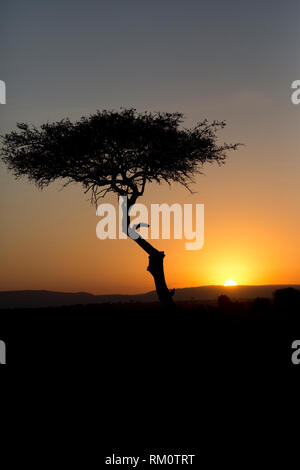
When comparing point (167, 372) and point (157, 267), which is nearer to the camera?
point (167, 372)

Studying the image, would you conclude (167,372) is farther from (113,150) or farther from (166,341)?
(113,150)

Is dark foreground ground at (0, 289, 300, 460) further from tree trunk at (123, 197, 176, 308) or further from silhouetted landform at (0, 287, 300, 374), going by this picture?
tree trunk at (123, 197, 176, 308)

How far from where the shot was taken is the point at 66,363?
14.4 metres

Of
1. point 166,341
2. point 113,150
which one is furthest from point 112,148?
point 166,341

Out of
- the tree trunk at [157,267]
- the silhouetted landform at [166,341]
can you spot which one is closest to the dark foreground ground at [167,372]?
the silhouetted landform at [166,341]

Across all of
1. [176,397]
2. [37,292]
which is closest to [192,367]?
[176,397]

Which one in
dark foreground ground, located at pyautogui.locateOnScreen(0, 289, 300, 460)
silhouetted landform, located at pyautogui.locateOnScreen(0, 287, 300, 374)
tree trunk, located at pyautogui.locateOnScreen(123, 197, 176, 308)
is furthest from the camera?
tree trunk, located at pyautogui.locateOnScreen(123, 197, 176, 308)

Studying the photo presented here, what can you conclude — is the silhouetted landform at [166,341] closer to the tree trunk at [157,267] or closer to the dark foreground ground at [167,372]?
the dark foreground ground at [167,372]

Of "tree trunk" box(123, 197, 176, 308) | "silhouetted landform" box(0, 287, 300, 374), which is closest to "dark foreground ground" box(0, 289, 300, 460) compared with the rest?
"silhouetted landform" box(0, 287, 300, 374)

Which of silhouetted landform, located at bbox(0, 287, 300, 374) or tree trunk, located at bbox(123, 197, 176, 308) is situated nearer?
silhouetted landform, located at bbox(0, 287, 300, 374)

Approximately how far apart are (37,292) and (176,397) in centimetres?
6245

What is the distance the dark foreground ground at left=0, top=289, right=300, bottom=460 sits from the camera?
9203 mm

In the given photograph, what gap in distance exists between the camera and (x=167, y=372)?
512 inches
